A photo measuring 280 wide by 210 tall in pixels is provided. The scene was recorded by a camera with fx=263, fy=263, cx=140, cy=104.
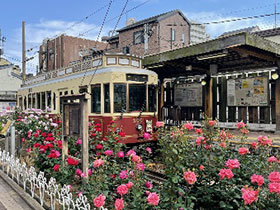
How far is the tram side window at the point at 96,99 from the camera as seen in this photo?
27.0 ft

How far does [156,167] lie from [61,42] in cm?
2929

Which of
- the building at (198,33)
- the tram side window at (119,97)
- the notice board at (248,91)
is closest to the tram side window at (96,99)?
the tram side window at (119,97)

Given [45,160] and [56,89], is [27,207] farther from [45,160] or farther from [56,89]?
[56,89]

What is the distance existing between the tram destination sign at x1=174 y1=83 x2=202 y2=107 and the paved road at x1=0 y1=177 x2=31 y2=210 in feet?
33.2

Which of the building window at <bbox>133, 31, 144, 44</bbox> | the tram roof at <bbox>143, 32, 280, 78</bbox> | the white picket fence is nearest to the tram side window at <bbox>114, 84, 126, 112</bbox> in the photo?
the white picket fence

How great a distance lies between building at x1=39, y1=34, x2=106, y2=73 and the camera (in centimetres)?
3378

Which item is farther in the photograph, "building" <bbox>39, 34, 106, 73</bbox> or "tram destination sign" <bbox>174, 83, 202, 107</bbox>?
"building" <bbox>39, 34, 106, 73</bbox>

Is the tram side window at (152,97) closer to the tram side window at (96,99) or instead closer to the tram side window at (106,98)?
the tram side window at (106,98)

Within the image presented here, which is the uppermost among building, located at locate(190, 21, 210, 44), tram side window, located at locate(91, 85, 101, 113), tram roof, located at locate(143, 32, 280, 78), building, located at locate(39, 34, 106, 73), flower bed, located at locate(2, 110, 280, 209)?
building, located at locate(190, 21, 210, 44)

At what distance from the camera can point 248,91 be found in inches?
453

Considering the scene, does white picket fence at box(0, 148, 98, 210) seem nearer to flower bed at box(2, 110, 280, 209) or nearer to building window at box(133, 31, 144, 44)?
flower bed at box(2, 110, 280, 209)

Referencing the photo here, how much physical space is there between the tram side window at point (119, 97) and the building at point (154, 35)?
19071 millimetres

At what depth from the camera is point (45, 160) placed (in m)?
5.43

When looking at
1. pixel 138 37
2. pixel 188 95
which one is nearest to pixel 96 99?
pixel 188 95
